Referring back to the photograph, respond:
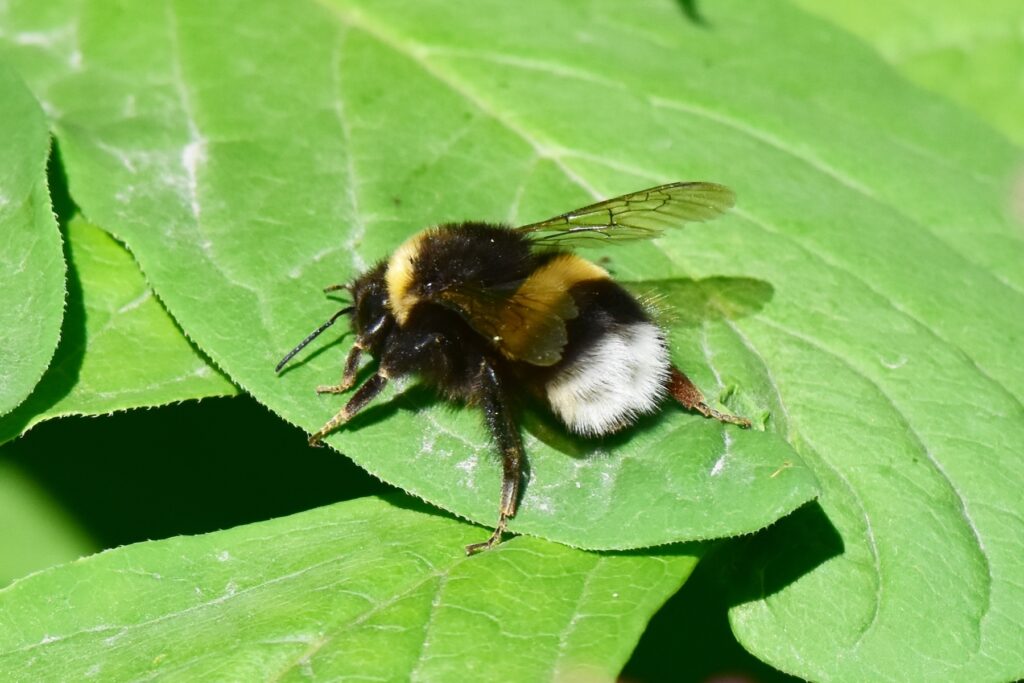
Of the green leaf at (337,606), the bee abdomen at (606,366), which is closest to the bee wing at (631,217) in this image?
the bee abdomen at (606,366)

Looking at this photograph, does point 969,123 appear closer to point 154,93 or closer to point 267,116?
point 267,116

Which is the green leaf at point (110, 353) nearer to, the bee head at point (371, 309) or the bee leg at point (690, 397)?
the bee head at point (371, 309)

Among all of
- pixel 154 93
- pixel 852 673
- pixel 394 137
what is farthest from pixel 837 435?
pixel 154 93

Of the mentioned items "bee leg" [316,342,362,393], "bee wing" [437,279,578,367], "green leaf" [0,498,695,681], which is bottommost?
"green leaf" [0,498,695,681]

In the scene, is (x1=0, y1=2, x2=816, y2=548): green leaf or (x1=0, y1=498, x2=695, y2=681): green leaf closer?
(x1=0, y1=498, x2=695, y2=681): green leaf

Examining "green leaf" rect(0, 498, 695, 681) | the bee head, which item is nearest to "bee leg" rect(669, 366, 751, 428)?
"green leaf" rect(0, 498, 695, 681)

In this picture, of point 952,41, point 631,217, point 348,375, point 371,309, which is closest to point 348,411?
point 348,375

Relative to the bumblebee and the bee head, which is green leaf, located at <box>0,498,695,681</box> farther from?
the bee head
